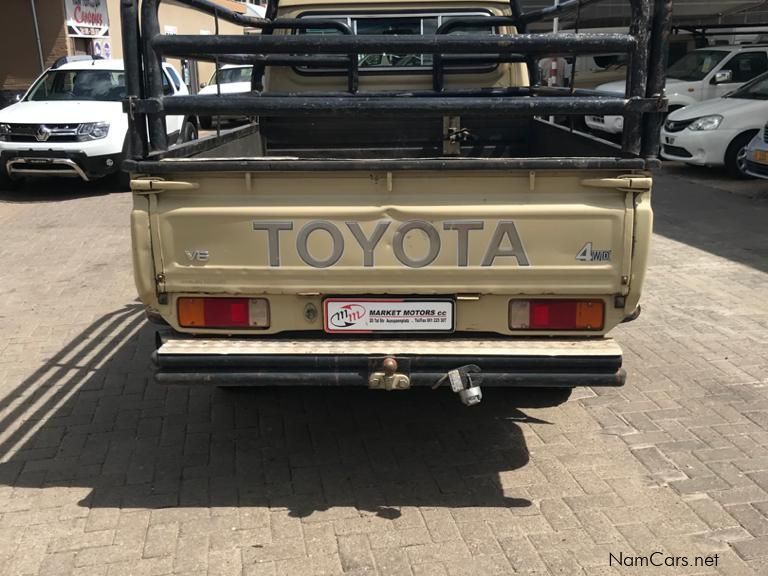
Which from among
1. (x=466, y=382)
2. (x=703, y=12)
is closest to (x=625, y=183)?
(x=466, y=382)

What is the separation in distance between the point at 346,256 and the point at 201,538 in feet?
4.33

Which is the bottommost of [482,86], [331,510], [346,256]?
[331,510]

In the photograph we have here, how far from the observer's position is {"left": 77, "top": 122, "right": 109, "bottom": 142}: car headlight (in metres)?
11.3

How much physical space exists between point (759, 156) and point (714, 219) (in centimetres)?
173

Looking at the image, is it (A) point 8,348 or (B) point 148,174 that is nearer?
(B) point 148,174

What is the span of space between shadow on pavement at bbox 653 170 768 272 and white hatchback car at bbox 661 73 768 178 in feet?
1.75

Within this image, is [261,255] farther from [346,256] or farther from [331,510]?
[331,510]

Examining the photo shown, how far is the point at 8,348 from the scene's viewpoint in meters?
5.54

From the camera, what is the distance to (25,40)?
19.2 metres

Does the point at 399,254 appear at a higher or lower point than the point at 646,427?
higher

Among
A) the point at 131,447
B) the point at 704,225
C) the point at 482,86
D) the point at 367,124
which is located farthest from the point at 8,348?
the point at 704,225

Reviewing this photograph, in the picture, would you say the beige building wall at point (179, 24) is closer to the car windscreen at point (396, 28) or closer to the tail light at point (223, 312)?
the car windscreen at point (396, 28)

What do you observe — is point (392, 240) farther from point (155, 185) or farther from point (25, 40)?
point (25, 40)

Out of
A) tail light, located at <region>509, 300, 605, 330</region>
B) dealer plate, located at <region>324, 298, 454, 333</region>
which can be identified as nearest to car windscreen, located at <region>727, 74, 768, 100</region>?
tail light, located at <region>509, 300, 605, 330</region>
